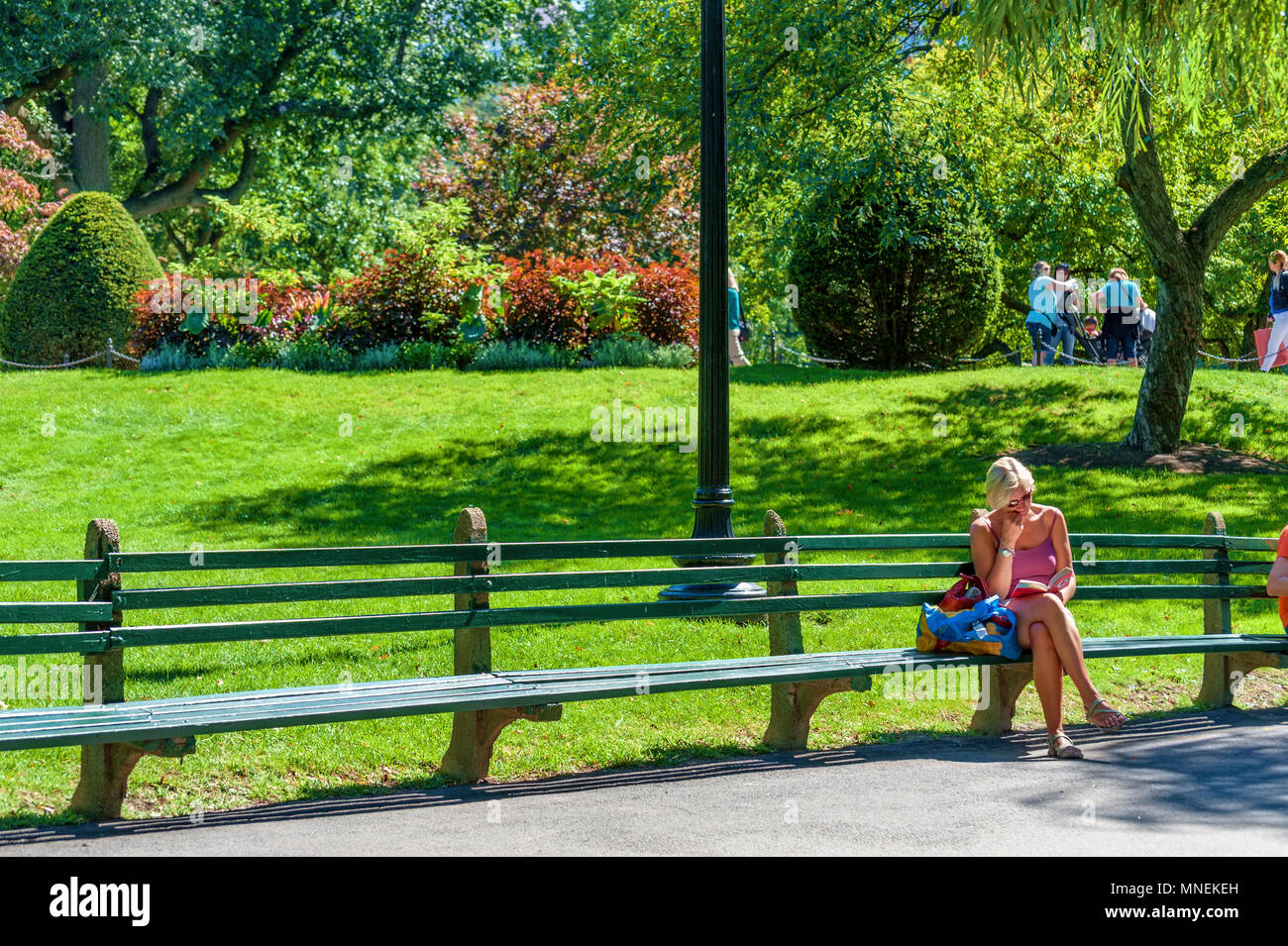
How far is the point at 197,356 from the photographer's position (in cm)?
1986

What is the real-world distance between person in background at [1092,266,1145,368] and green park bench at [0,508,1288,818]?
1524 centimetres

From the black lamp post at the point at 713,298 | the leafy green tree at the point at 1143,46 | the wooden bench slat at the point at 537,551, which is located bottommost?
the wooden bench slat at the point at 537,551

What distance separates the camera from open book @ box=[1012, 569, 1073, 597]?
732cm

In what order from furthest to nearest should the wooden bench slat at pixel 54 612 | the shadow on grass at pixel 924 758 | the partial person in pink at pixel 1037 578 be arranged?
the partial person in pink at pixel 1037 578
the shadow on grass at pixel 924 758
the wooden bench slat at pixel 54 612

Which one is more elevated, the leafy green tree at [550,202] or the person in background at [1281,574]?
the leafy green tree at [550,202]

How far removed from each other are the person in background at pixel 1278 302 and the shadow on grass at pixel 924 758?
10116mm

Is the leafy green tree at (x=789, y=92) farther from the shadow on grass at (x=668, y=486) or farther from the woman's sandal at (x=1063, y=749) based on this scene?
the woman's sandal at (x=1063, y=749)

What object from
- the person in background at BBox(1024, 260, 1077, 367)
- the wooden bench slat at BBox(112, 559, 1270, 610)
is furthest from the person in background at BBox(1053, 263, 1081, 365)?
the wooden bench slat at BBox(112, 559, 1270, 610)

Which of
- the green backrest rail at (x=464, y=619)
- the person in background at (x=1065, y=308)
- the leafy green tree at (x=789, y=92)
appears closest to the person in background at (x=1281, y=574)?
the green backrest rail at (x=464, y=619)

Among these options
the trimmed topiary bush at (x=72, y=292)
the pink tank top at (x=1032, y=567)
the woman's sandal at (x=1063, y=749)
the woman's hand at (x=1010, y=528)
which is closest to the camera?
the woman's sandal at (x=1063, y=749)

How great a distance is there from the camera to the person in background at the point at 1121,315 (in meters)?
22.9

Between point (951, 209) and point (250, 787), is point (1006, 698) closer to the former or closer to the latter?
point (250, 787)

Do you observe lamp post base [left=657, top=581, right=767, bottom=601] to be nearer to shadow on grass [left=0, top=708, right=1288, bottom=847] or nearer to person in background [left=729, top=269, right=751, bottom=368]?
shadow on grass [left=0, top=708, right=1288, bottom=847]

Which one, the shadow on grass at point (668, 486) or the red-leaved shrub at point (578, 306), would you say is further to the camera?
the red-leaved shrub at point (578, 306)
